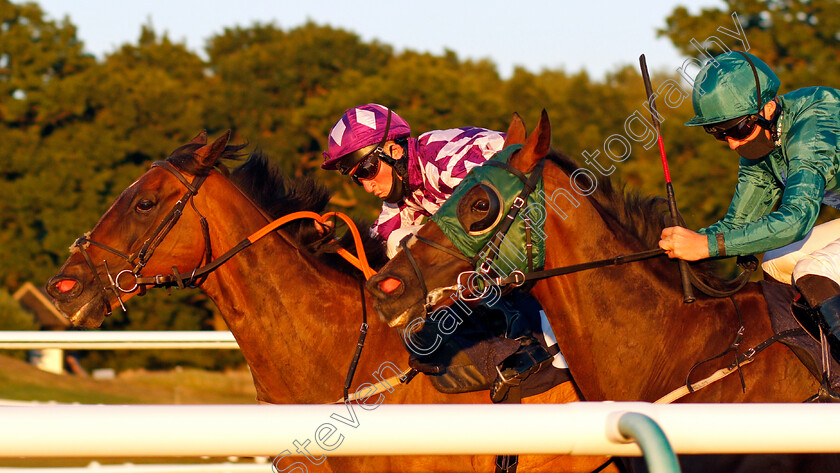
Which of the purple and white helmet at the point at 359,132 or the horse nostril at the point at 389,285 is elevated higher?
the purple and white helmet at the point at 359,132

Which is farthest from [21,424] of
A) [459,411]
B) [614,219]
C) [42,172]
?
[42,172]

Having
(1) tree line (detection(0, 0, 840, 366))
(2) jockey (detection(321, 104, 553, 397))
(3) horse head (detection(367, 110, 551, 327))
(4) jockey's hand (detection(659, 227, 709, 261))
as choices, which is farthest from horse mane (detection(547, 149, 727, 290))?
(1) tree line (detection(0, 0, 840, 366))

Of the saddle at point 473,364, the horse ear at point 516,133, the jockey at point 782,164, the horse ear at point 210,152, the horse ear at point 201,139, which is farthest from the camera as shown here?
the horse ear at point 201,139

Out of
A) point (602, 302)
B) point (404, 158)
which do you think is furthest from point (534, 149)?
point (404, 158)

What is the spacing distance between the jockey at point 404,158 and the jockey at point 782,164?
91cm

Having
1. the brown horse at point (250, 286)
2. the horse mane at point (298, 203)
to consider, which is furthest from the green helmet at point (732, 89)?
the horse mane at point (298, 203)

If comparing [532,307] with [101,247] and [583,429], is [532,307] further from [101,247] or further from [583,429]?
[583,429]

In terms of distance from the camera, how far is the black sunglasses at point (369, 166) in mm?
3727

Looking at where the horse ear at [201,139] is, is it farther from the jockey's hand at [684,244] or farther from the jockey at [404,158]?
the jockey's hand at [684,244]

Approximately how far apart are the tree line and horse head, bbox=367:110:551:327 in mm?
16223

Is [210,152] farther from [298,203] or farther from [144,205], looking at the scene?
[298,203]

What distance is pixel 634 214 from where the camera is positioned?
9.82 ft

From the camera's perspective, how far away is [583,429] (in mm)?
1461

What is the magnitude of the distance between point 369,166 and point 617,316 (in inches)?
53.8
